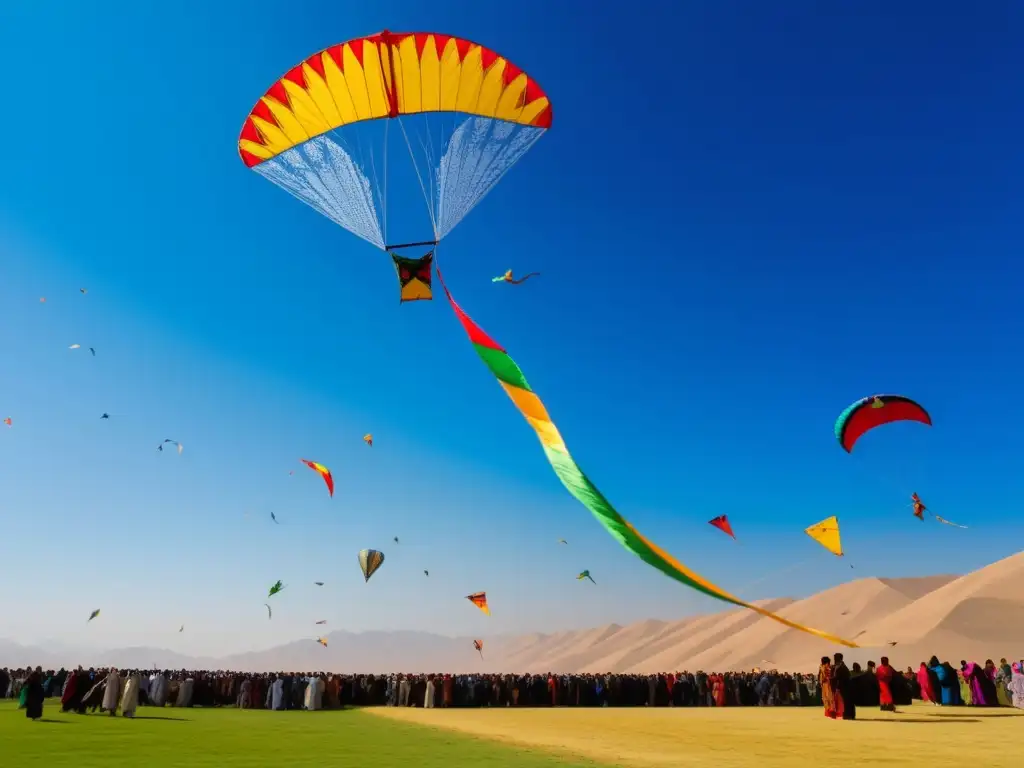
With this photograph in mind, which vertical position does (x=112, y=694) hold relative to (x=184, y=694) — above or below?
above

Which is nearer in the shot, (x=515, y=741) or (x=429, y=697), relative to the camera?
(x=515, y=741)

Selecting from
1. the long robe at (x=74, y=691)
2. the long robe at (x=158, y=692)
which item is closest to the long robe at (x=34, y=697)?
the long robe at (x=74, y=691)

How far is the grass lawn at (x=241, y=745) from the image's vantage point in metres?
8.62

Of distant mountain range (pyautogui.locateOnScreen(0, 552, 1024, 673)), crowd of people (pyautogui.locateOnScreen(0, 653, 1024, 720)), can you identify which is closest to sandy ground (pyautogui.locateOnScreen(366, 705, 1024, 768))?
crowd of people (pyautogui.locateOnScreen(0, 653, 1024, 720))

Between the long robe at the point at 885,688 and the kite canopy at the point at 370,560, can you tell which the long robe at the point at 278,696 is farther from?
the long robe at the point at 885,688

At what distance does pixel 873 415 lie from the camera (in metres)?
17.9

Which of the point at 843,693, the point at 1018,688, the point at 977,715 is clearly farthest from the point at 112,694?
the point at 1018,688

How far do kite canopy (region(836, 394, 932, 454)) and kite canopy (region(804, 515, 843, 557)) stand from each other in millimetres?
2159

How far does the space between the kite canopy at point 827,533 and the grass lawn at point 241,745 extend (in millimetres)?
10639

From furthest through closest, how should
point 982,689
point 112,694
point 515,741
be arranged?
point 982,689
point 112,694
point 515,741

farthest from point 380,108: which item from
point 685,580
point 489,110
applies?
point 685,580

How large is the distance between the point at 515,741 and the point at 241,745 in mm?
4276

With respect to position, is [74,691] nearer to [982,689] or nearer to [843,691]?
[843,691]

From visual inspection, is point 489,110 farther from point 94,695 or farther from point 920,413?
point 94,695
